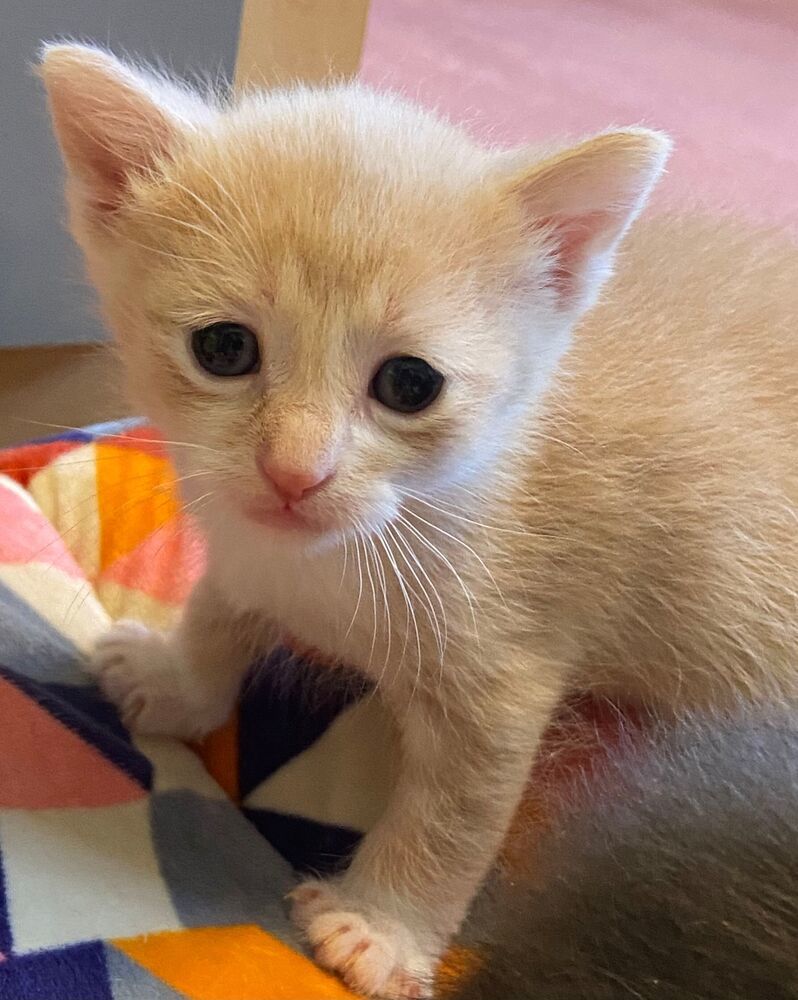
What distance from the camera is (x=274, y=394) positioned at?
0.79m

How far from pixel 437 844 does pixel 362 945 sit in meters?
0.11

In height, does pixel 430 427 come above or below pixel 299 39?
below

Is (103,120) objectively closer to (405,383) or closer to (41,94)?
(405,383)

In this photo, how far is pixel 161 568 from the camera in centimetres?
136

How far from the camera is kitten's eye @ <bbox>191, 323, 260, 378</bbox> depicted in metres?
0.80

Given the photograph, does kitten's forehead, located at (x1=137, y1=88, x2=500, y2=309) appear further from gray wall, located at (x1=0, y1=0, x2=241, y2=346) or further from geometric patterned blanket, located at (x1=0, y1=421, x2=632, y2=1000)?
gray wall, located at (x1=0, y1=0, x2=241, y2=346)

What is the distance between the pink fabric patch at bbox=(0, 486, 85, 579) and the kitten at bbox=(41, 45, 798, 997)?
159 mm

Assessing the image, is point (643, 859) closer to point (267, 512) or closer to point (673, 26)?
point (267, 512)

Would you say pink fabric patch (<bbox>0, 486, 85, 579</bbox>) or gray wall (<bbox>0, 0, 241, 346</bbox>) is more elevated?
gray wall (<bbox>0, 0, 241, 346</bbox>)

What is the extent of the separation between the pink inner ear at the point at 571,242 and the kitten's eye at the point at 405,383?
16 centimetres

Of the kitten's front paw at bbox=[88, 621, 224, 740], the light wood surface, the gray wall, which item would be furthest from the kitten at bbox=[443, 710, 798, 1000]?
the light wood surface

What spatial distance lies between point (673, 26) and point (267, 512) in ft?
6.07

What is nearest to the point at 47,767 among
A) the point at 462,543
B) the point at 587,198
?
the point at 462,543

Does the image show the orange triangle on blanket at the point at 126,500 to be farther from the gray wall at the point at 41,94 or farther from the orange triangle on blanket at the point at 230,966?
the orange triangle on blanket at the point at 230,966
